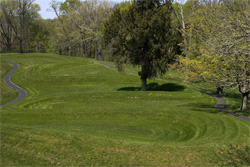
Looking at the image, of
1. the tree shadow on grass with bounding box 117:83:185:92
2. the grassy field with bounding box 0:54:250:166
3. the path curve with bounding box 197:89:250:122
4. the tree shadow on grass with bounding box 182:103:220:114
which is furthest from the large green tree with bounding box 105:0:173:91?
the tree shadow on grass with bounding box 182:103:220:114

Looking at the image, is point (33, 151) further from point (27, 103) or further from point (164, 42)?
point (164, 42)

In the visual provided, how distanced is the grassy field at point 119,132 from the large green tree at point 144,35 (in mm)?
5608

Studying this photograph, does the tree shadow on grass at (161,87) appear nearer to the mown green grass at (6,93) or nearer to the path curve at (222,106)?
the path curve at (222,106)

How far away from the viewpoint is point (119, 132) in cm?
1925

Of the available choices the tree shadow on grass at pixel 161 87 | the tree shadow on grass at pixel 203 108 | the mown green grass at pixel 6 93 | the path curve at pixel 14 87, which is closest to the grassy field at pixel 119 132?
the tree shadow on grass at pixel 203 108

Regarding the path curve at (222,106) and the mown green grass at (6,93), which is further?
the mown green grass at (6,93)

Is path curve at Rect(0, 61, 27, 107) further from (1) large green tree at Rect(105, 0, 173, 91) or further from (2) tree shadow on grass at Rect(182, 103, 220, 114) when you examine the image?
(2) tree shadow on grass at Rect(182, 103, 220, 114)

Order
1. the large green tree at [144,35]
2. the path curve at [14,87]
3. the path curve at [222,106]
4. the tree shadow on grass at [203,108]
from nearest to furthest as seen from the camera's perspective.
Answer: the path curve at [222,106] < the tree shadow on grass at [203,108] < the large green tree at [144,35] < the path curve at [14,87]

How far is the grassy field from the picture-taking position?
Answer: 13.8m

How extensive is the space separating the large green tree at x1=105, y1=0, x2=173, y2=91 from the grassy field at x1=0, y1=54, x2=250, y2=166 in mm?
5608

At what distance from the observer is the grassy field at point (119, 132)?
13789mm

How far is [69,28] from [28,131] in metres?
74.0

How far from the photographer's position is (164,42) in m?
36.9

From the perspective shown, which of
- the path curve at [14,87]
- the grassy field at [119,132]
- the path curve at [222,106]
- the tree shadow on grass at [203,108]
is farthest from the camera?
the path curve at [14,87]
